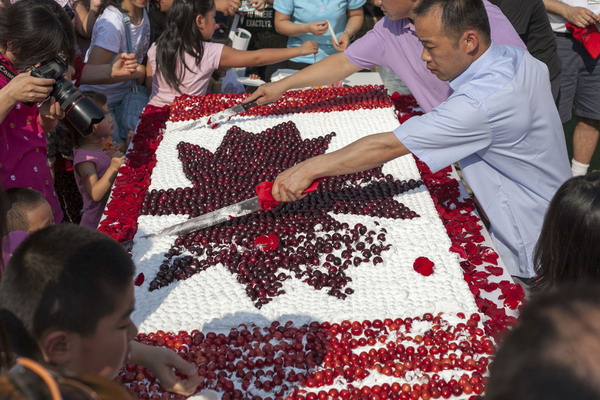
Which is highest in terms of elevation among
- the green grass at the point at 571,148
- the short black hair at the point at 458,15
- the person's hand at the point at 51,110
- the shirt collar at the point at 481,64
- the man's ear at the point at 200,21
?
the short black hair at the point at 458,15

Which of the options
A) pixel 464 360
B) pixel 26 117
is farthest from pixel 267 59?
pixel 464 360

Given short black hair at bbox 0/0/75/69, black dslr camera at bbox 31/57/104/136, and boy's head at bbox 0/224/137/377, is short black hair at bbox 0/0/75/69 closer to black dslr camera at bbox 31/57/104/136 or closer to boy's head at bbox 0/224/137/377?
black dslr camera at bbox 31/57/104/136

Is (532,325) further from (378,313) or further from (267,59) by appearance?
(267,59)

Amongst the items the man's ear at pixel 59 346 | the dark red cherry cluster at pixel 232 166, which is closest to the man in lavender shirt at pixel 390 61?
the dark red cherry cluster at pixel 232 166

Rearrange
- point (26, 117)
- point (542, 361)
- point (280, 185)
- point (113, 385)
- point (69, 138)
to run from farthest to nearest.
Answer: point (69, 138) → point (26, 117) → point (280, 185) → point (113, 385) → point (542, 361)

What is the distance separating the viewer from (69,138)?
3.27 metres

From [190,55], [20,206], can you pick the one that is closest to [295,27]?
[190,55]

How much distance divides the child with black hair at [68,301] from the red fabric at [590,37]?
141 inches

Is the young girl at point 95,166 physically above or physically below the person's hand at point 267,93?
below

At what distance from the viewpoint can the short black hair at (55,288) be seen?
117 centimetres

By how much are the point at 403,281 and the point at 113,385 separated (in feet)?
4.09

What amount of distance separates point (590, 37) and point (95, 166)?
307 centimetres

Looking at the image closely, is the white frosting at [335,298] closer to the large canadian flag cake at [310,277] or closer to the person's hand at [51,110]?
the large canadian flag cake at [310,277]

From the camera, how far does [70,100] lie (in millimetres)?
2584
